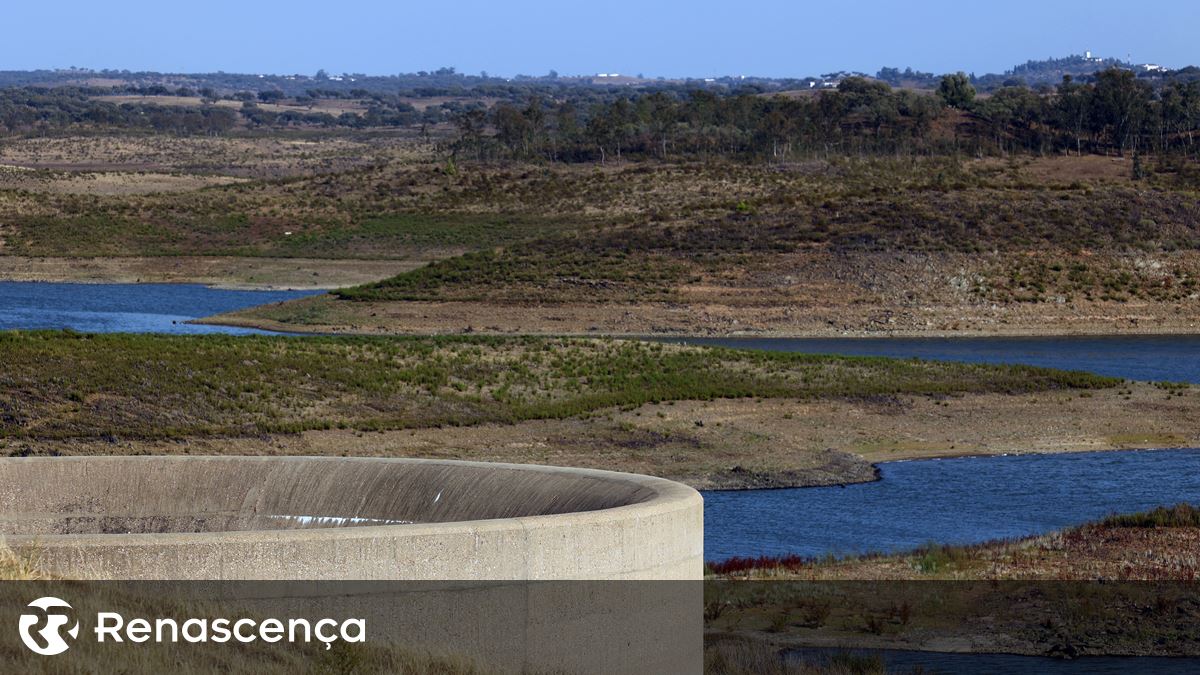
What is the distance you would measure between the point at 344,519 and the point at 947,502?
18.5 metres

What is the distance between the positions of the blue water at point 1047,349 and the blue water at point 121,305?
2126cm

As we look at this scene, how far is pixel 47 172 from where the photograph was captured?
5010 inches

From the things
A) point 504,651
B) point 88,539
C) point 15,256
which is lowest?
point 15,256

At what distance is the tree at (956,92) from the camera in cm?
15775

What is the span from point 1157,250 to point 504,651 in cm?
6964

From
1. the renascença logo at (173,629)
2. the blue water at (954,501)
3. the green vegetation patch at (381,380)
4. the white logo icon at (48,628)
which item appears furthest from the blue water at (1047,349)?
the white logo icon at (48,628)

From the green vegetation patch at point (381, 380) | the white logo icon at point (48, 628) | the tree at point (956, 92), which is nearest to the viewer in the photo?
the white logo icon at point (48, 628)

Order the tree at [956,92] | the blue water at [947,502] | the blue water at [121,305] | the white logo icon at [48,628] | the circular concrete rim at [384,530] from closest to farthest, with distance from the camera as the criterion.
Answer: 1. the white logo icon at [48,628]
2. the circular concrete rim at [384,530]
3. the blue water at [947,502]
4. the blue water at [121,305]
5. the tree at [956,92]

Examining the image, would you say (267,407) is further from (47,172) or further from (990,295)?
(47,172)

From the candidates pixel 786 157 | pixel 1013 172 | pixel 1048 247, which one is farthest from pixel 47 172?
pixel 1048 247

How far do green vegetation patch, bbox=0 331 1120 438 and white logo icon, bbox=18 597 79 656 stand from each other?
2407 centimetres

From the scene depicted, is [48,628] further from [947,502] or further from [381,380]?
[381,380]

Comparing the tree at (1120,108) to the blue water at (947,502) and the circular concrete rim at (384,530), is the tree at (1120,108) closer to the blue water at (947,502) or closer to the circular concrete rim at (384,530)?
the blue water at (947,502)

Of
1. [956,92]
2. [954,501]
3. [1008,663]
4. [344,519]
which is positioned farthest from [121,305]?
[956,92]
